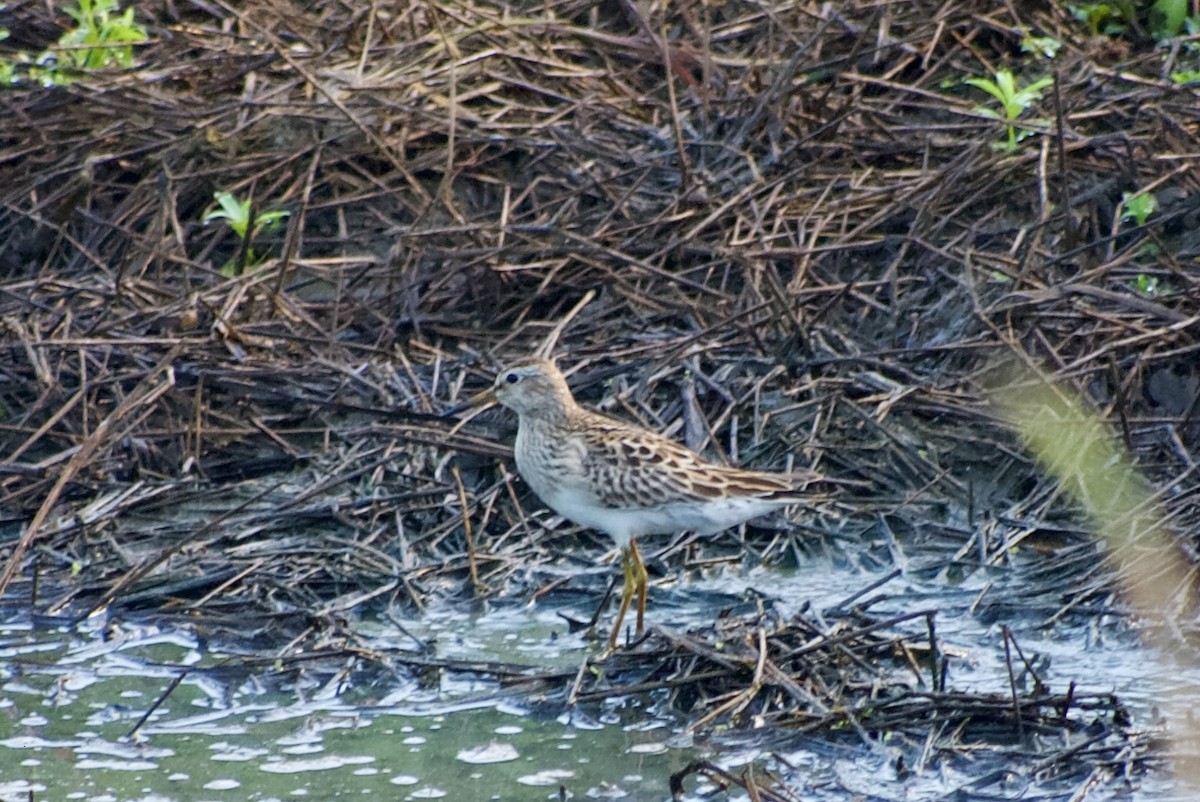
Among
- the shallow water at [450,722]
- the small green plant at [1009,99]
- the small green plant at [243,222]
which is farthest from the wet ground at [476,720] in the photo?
the small green plant at [1009,99]

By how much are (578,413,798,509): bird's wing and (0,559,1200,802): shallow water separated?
416 millimetres

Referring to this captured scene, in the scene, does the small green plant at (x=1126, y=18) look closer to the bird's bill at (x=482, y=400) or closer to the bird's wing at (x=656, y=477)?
the bird's wing at (x=656, y=477)

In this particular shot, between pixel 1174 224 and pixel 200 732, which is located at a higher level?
pixel 1174 224

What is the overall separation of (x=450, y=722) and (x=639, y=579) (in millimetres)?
1031

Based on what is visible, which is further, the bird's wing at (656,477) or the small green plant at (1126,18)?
the small green plant at (1126,18)

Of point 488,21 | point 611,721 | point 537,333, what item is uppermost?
point 488,21

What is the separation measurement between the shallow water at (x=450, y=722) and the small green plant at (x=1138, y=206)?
212cm

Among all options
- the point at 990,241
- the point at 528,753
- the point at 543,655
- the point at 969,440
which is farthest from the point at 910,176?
the point at 528,753

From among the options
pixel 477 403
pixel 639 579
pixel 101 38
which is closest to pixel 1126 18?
pixel 477 403

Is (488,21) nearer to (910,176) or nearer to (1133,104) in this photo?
(910,176)

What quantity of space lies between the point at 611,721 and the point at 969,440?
87.8 inches

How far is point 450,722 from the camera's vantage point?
5.43m

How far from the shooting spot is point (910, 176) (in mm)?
8312

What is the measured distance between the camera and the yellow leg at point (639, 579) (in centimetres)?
597
